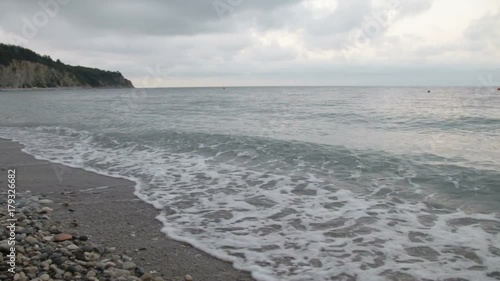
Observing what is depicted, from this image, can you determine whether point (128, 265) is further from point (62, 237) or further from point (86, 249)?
point (62, 237)

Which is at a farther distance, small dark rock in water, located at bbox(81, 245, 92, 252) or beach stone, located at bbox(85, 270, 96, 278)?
small dark rock in water, located at bbox(81, 245, 92, 252)

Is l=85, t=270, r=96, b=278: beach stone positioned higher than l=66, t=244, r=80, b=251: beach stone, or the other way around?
l=85, t=270, r=96, b=278: beach stone

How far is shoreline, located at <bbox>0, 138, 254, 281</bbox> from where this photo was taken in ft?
16.0

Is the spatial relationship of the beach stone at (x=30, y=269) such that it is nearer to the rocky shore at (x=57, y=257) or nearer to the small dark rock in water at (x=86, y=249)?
the rocky shore at (x=57, y=257)

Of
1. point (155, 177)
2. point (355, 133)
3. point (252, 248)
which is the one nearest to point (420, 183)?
point (252, 248)

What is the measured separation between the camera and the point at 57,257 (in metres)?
4.52

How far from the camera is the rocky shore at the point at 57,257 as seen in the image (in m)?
4.17

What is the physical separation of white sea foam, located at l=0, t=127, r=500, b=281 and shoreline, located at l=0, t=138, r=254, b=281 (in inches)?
10.7

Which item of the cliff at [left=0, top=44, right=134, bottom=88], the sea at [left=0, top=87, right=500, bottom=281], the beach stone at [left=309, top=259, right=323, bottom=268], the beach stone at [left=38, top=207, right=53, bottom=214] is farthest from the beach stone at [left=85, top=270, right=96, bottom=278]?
the cliff at [left=0, top=44, right=134, bottom=88]

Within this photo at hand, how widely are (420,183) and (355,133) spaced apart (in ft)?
27.3

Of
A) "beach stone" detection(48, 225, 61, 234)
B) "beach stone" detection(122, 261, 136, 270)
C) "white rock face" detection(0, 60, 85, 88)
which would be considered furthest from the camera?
"white rock face" detection(0, 60, 85, 88)

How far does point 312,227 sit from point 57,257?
4045 mm

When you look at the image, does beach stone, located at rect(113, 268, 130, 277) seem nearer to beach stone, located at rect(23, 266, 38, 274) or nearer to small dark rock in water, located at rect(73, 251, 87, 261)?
small dark rock in water, located at rect(73, 251, 87, 261)

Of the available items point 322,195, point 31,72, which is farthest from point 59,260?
point 31,72
